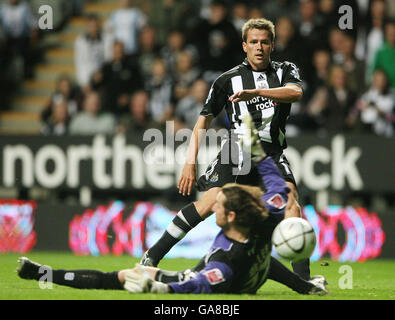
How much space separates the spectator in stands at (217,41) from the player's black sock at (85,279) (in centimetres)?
709

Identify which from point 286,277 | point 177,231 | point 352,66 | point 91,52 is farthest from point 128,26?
point 286,277

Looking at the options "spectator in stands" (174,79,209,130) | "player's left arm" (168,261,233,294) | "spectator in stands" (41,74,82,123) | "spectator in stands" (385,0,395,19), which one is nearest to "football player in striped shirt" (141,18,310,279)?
"player's left arm" (168,261,233,294)

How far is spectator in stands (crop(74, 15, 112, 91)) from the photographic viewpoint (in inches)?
592

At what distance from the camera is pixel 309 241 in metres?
6.62

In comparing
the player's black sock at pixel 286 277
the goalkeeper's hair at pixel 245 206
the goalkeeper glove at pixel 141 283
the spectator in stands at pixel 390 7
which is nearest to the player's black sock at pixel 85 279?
the goalkeeper glove at pixel 141 283

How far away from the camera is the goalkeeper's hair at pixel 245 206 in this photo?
6.48 metres

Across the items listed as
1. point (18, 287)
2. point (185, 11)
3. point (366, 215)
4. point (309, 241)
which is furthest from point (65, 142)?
point (309, 241)

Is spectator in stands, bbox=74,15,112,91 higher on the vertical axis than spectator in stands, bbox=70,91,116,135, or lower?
higher

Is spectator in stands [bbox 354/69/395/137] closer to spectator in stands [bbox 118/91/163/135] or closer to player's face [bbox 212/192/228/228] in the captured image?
spectator in stands [bbox 118/91/163/135]

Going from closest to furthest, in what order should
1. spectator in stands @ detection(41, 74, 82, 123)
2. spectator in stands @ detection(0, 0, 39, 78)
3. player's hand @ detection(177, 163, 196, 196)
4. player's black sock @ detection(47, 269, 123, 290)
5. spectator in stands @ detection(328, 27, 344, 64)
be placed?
player's black sock @ detection(47, 269, 123, 290) → player's hand @ detection(177, 163, 196, 196) → spectator in stands @ detection(328, 27, 344, 64) → spectator in stands @ detection(41, 74, 82, 123) → spectator in stands @ detection(0, 0, 39, 78)

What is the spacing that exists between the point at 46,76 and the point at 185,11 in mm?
3452

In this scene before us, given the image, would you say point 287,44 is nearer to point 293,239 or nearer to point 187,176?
point 187,176

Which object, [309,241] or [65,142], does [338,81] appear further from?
[309,241]

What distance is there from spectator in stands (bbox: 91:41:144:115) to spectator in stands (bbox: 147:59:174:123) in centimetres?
40
